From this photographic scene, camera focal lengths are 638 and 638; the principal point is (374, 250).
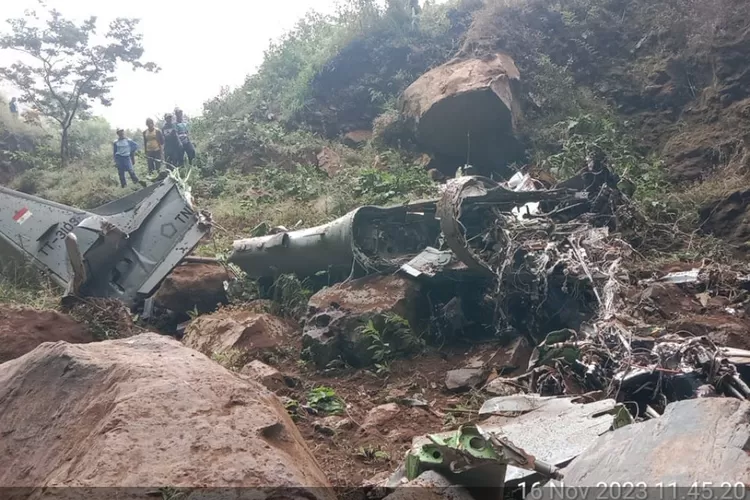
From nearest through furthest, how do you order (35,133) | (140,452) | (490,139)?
(140,452)
(490,139)
(35,133)

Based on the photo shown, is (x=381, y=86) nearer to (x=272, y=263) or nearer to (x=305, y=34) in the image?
(x=305, y=34)

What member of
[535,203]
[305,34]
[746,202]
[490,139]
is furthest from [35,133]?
[746,202]

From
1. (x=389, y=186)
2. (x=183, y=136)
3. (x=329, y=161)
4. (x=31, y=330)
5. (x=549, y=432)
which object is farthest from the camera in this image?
(x=183, y=136)

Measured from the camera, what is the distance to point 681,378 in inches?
155

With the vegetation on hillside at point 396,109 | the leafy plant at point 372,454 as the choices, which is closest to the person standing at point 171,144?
the vegetation on hillside at point 396,109

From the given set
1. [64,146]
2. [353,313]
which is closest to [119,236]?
[353,313]

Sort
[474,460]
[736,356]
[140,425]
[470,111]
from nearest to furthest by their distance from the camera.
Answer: [474,460] < [140,425] < [736,356] < [470,111]

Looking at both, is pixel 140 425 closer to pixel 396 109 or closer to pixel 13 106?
pixel 396 109

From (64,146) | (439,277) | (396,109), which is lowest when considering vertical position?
(439,277)

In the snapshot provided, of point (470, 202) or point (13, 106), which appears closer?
point (470, 202)

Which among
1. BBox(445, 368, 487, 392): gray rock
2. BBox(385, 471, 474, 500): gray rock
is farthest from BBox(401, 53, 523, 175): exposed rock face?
BBox(385, 471, 474, 500): gray rock

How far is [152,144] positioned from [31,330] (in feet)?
26.9

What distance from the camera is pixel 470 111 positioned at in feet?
39.5

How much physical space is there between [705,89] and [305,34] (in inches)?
435
